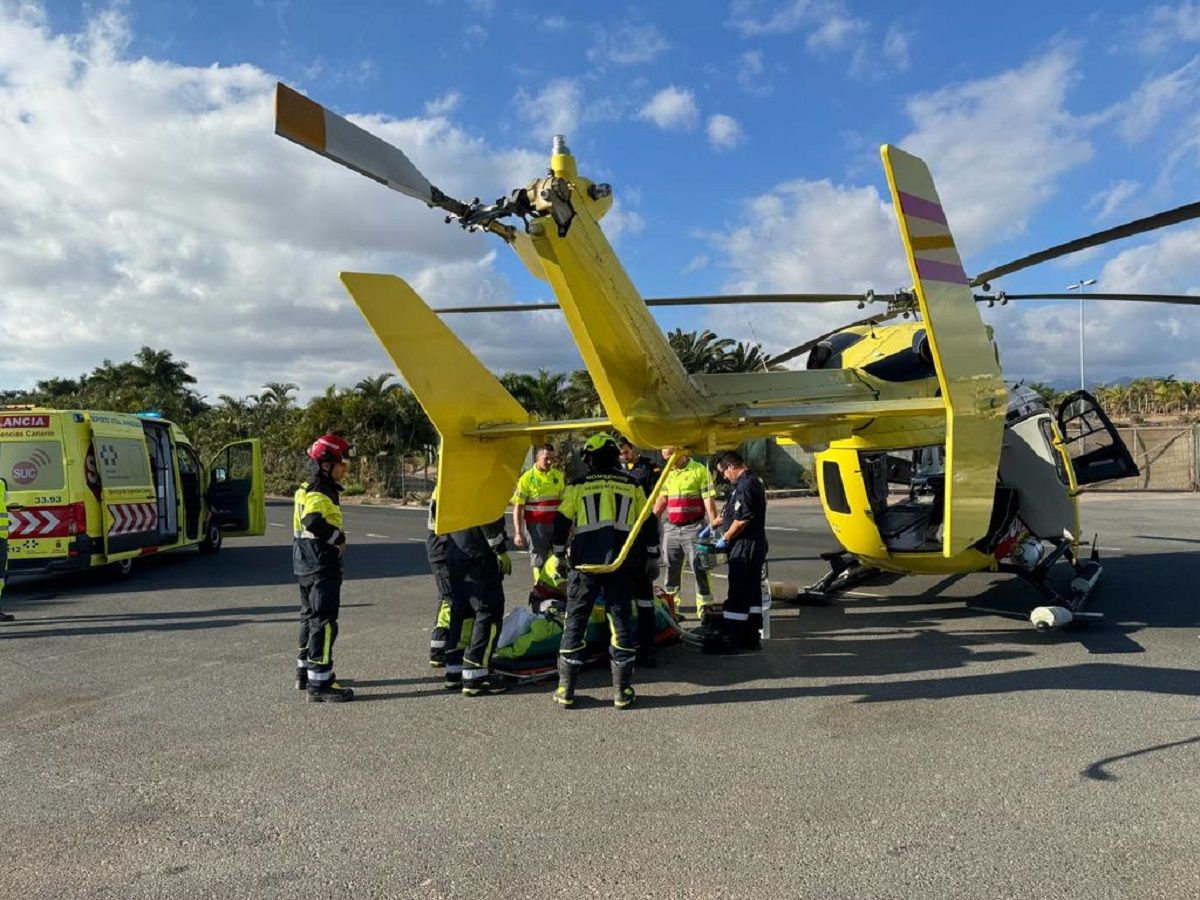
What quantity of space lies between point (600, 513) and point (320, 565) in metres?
2.03

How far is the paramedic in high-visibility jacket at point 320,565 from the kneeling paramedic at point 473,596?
0.72m

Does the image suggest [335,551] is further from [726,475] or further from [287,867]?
[726,475]

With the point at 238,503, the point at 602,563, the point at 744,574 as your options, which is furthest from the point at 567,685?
the point at 238,503

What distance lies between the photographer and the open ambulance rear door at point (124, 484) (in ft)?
32.8

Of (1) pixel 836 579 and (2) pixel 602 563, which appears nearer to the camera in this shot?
(2) pixel 602 563

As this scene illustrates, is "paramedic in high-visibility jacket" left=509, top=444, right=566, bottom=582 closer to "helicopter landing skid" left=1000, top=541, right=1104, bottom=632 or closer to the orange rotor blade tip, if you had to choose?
"helicopter landing skid" left=1000, top=541, right=1104, bottom=632

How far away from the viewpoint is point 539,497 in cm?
718

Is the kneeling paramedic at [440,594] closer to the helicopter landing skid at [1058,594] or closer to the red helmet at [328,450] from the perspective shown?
the red helmet at [328,450]

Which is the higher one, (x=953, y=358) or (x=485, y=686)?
(x=953, y=358)

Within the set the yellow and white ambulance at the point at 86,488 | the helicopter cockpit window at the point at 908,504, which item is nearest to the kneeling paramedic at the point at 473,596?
the helicopter cockpit window at the point at 908,504

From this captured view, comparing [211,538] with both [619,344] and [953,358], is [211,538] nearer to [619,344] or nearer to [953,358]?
[619,344]

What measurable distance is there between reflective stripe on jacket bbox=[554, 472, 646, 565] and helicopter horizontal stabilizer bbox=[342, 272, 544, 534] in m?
0.58

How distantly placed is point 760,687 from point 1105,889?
256cm

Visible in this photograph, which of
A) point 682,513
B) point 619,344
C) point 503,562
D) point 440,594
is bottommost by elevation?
point 440,594
